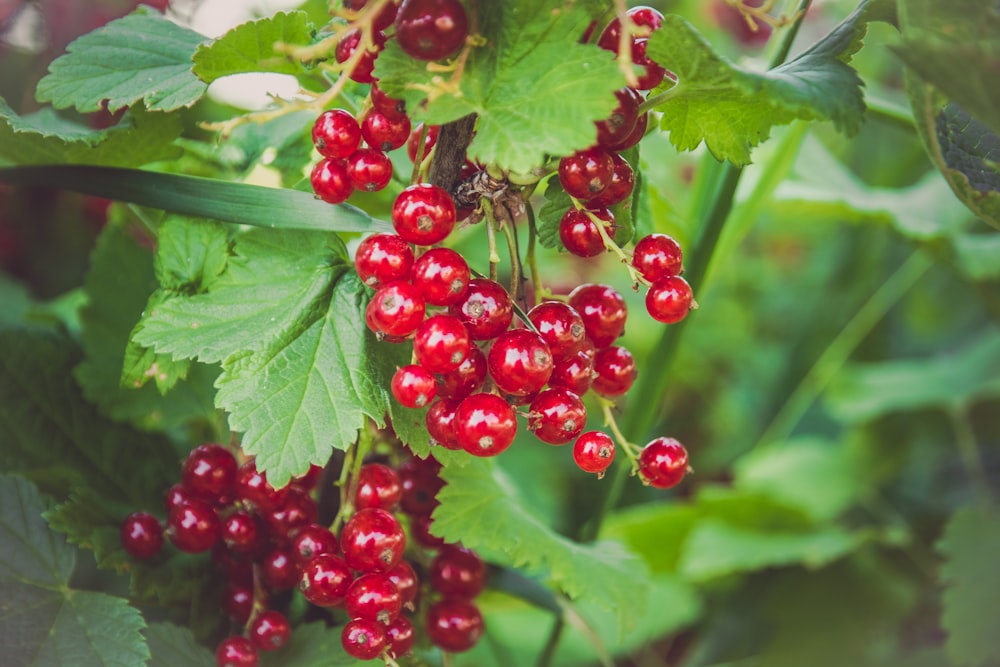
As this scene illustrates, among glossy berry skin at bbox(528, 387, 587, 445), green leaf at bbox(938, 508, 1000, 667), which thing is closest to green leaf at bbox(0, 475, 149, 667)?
glossy berry skin at bbox(528, 387, 587, 445)

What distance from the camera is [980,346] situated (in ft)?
4.28

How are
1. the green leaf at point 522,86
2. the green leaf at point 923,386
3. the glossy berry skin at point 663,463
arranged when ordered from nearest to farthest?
the green leaf at point 522,86
the glossy berry skin at point 663,463
the green leaf at point 923,386

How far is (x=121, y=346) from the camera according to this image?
0.56 metres

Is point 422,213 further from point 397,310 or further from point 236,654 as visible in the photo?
point 236,654

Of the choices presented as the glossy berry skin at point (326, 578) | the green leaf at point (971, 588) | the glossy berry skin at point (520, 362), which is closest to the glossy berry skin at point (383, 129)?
the glossy berry skin at point (520, 362)

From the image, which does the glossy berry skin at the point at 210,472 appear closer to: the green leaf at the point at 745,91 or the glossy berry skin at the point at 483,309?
the glossy berry skin at the point at 483,309

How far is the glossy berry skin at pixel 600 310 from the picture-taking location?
462 mm

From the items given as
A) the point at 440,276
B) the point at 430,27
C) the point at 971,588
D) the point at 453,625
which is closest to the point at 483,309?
the point at 440,276

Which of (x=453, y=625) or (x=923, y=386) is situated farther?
(x=923, y=386)

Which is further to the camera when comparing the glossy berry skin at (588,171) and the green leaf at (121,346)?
the green leaf at (121,346)

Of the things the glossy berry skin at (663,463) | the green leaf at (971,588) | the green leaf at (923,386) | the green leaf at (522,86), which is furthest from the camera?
the green leaf at (923,386)

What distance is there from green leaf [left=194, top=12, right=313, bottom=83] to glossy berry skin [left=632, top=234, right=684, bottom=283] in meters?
0.22

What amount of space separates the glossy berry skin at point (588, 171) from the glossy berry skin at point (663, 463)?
152mm

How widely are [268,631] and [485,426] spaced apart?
7.8 inches
